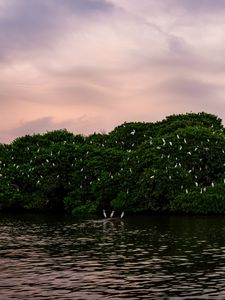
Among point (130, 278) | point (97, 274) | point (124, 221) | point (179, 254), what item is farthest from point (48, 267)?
point (124, 221)

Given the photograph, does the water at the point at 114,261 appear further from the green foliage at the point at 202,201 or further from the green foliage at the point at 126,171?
the green foliage at the point at 126,171

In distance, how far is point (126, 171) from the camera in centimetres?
6638

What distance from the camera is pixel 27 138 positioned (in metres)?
83.2

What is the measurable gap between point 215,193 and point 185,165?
18.6ft

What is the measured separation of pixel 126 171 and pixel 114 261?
36.6 m

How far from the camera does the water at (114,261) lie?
23109 mm

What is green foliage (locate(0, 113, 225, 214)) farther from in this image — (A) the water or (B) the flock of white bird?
(A) the water

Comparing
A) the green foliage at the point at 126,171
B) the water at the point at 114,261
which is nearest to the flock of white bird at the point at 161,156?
the green foliage at the point at 126,171

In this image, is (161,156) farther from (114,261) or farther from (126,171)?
(114,261)

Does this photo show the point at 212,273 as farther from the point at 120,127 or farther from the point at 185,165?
the point at 120,127

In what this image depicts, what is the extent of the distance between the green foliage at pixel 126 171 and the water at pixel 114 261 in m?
12.5

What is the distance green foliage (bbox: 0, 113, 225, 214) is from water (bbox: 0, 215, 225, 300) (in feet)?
41.1

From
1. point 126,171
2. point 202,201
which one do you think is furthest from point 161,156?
point 202,201

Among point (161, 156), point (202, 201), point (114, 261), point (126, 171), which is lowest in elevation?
point (114, 261)
